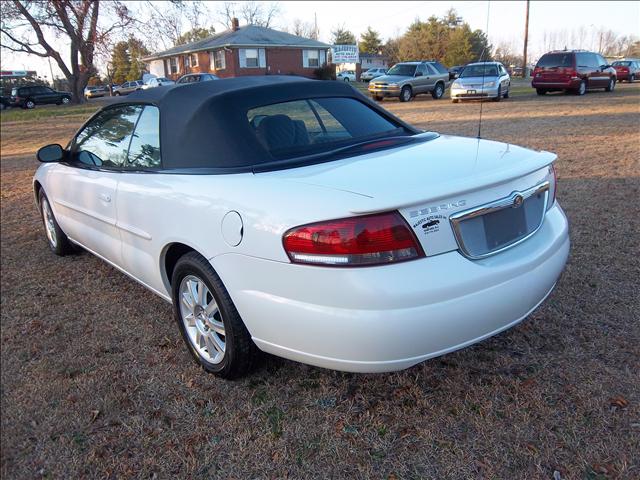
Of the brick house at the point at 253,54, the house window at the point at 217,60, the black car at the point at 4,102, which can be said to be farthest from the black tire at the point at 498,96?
the black car at the point at 4,102

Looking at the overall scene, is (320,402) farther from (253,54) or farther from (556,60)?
(253,54)

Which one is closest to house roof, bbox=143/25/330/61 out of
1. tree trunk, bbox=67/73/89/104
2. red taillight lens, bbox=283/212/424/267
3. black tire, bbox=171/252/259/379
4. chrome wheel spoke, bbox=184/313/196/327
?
tree trunk, bbox=67/73/89/104

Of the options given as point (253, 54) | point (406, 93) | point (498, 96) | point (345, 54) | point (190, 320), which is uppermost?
point (253, 54)

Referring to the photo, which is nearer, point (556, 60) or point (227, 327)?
point (227, 327)

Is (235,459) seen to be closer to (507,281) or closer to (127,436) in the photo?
(127,436)

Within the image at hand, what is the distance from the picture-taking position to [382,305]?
2.09 metres

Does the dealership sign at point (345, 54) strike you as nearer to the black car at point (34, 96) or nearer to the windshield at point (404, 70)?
the windshield at point (404, 70)

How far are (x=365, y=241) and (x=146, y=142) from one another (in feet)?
6.18

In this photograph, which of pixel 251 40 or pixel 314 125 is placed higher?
pixel 251 40

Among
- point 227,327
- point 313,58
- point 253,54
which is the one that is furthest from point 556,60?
point 313,58

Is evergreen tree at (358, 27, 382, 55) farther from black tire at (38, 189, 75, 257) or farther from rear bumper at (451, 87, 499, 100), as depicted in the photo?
black tire at (38, 189, 75, 257)

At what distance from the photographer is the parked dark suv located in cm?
2002

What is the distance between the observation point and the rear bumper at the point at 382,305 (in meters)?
2.11

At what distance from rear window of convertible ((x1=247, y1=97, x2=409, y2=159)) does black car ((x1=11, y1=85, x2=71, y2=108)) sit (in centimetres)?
4507
